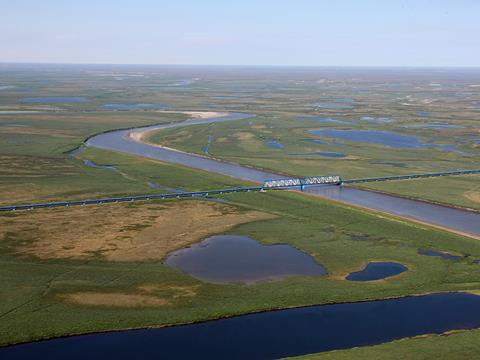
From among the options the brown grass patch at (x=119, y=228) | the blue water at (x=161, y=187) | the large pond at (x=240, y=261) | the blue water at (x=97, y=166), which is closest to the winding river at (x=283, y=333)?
the large pond at (x=240, y=261)

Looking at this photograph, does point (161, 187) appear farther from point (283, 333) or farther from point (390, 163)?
point (390, 163)

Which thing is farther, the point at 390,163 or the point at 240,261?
the point at 390,163

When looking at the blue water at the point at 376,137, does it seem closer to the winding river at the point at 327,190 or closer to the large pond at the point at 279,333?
the winding river at the point at 327,190

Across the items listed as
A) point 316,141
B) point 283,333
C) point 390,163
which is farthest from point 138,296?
point 316,141

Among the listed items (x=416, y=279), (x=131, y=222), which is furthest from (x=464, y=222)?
(x=131, y=222)

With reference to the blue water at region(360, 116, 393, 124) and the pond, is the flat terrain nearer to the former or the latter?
the pond

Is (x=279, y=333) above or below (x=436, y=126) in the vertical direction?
below
